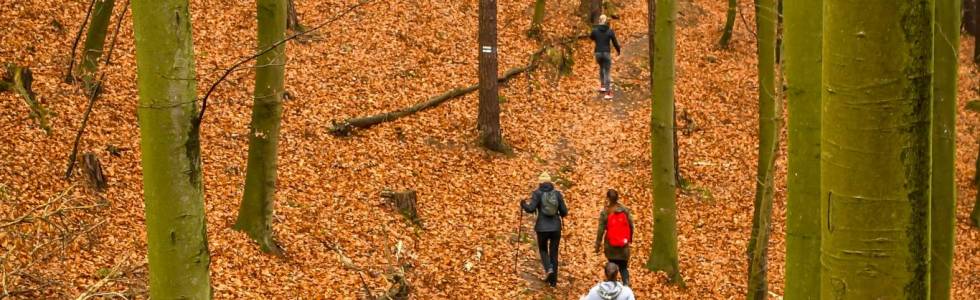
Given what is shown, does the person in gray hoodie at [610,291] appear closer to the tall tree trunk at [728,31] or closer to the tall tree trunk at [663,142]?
the tall tree trunk at [663,142]

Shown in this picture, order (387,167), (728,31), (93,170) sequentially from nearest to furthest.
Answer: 1. (93,170)
2. (387,167)
3. (728,31)

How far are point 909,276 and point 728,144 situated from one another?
Result: 16.6 m

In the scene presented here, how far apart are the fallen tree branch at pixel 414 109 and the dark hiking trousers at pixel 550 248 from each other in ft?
15.4

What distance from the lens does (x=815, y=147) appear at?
19.0ft

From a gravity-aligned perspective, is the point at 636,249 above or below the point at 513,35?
below

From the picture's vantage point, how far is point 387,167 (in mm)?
13695

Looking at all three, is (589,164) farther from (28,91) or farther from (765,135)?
(28,91)

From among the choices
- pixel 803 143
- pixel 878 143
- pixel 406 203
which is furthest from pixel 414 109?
pixel 878 143

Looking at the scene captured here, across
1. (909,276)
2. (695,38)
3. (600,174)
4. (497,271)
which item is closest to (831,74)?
(909,276)

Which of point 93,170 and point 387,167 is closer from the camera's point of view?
point 93,170

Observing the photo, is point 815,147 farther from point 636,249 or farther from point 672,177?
point 636,249

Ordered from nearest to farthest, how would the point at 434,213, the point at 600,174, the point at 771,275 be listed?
the point at 434,213 < the point at 771,275 < the point at 600,174

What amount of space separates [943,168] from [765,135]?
12.9 feet

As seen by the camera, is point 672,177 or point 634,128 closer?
point 672,177
